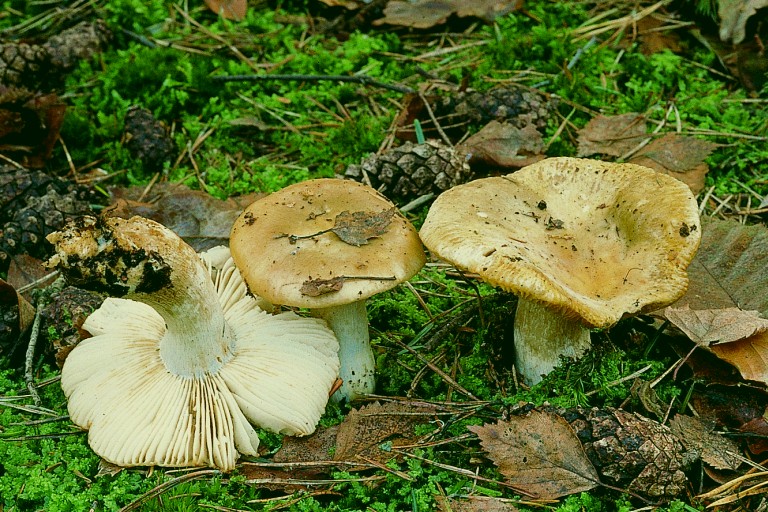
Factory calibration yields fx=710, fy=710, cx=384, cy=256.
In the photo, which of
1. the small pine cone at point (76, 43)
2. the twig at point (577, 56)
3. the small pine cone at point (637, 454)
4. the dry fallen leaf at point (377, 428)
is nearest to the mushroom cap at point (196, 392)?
the dry fallen leaf at point (377, 428)

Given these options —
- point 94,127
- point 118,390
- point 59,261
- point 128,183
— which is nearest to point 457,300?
point 118,390

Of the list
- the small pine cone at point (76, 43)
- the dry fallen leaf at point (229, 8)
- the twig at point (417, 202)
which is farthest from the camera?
the dry fallen leaf at point (229, 8)

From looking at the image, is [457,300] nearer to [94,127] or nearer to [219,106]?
[219,106]

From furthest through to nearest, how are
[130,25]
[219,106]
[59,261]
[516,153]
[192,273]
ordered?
[130,25]
[219,106]
[516,153]
[192,273]
[59,261]

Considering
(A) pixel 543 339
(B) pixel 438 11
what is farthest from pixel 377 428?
(B) pixel 438 11

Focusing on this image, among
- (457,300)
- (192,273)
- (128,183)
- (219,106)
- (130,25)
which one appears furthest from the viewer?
(130,25)

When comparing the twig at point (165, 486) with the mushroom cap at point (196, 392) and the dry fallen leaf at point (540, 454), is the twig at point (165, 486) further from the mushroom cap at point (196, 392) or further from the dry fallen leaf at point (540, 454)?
the dry fallen leaf at point (540, 454)

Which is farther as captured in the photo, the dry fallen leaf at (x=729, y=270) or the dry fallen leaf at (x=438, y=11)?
the dry fallen leaf at (x=438, y=11)
